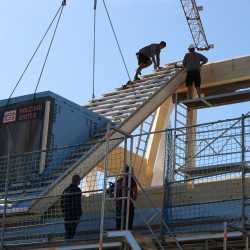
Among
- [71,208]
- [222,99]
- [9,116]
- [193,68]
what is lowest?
[71,208]

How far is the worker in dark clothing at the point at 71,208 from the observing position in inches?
543

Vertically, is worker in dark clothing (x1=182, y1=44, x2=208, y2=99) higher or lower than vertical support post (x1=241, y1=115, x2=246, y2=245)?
higher

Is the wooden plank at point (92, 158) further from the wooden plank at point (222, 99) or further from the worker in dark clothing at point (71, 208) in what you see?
the wooden plank at point (222, 99)

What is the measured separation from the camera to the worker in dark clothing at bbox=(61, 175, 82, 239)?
45.3 feet

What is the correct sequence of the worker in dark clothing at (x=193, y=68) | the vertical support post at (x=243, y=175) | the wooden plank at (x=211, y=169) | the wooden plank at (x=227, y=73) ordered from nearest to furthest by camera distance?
1. the vertical support post at (x=243, y=175)
2. the wooden plank at (x=211, y=169)
3. the worker in dark clothing at (x=193, y=68)
4. the wooden plank at (x=227, y=73)

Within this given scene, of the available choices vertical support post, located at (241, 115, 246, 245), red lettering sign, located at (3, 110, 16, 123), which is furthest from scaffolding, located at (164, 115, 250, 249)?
red lettering sign, located at (3, 110, 16, 123)

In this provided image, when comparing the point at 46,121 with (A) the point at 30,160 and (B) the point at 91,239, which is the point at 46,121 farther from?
(B) the point at 91,239

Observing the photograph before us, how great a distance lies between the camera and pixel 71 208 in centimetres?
1390

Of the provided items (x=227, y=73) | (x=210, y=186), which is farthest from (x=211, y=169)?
(x=227, y=73)

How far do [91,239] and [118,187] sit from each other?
98cm

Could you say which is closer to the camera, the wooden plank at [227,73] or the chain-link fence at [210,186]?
the chain-link fence at [210,186]

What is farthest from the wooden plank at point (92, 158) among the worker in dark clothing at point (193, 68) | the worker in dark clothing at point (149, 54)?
the worker in dark clothing at point (149, 54)

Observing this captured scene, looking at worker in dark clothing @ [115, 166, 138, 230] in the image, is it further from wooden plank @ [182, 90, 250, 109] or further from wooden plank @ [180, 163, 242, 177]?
wooden plank @ [182, 90, 250, 109]

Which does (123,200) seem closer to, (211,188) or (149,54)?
(211,188)
